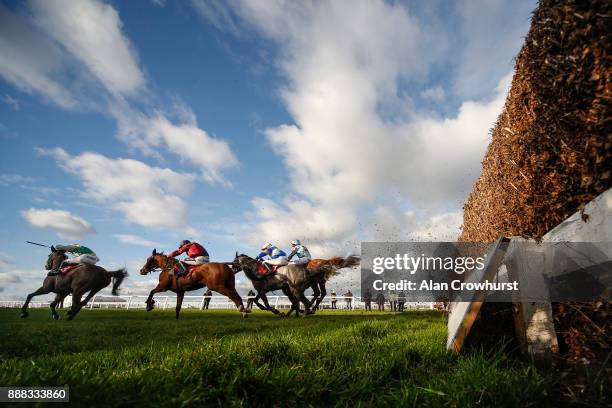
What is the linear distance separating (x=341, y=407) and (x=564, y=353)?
6.92 feet

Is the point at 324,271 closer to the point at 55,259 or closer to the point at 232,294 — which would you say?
the point at 232,294

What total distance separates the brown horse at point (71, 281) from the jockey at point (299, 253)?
273 inches

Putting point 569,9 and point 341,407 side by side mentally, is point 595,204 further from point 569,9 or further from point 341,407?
point 341,407

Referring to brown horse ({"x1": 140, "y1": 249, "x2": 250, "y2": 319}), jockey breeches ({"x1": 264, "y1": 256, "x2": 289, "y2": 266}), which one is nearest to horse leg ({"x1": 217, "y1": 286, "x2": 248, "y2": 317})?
brown horse ({"x1": 140, "y1": 249, "x2": 250, "y2": 319})

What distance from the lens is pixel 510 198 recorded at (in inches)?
136

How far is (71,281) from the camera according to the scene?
1172cm

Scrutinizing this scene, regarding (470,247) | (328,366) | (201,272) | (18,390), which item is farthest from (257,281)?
(18,390)

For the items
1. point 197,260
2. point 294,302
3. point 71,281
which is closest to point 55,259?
point 71,281

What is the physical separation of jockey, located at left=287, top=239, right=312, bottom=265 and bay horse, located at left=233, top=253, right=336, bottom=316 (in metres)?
0.39

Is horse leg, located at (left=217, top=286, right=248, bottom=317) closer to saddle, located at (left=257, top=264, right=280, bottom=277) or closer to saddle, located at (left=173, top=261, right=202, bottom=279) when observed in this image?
saddle, located at (left=173, top=261, right=202, bottom=279)

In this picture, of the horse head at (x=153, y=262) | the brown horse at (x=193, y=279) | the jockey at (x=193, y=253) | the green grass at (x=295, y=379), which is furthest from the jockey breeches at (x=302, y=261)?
the green grass at (x=295, y=379)

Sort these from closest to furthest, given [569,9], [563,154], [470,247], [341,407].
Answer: [341,407] < [569,9] < [563,154] < [470,247]

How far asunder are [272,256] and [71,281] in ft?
23.8

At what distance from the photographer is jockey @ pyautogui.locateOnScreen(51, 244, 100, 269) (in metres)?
11.9
